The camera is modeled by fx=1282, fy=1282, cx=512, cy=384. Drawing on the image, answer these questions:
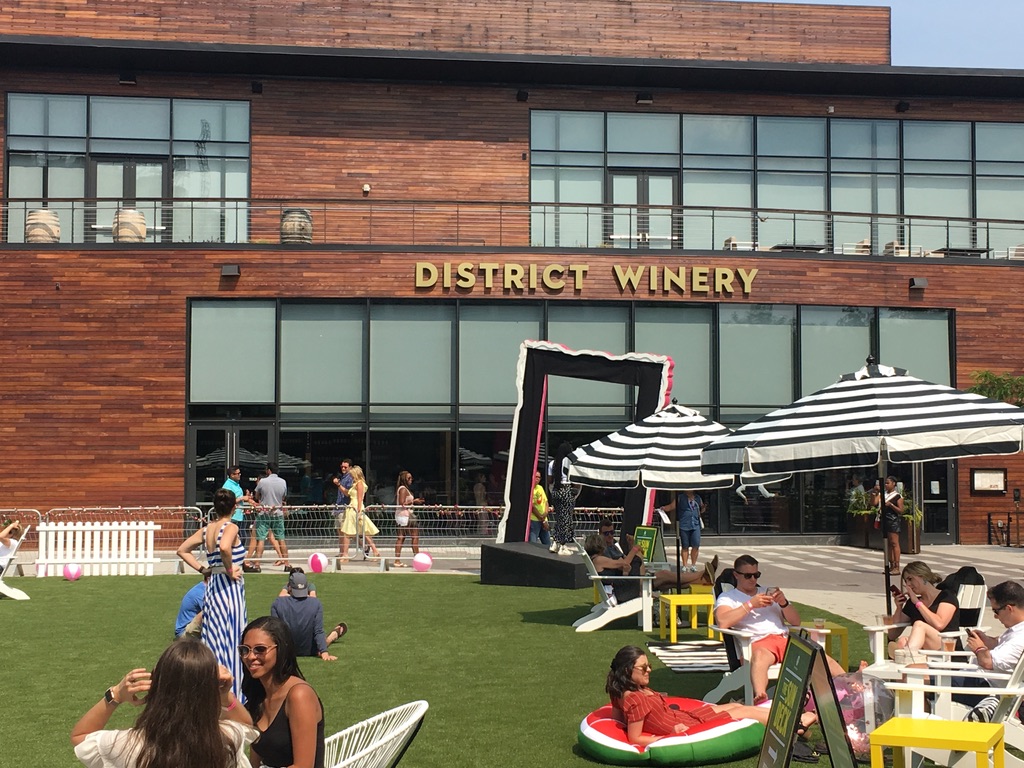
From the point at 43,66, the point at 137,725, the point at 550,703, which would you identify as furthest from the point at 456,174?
the point at 137,725

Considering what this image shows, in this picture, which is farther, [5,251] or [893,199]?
[893,199]

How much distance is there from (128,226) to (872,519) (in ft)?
53.4

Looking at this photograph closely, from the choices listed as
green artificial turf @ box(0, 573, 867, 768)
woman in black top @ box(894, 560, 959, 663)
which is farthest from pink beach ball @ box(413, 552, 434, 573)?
woman in black top @ box(894, 560, 959, 663)

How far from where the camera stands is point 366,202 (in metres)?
27.3

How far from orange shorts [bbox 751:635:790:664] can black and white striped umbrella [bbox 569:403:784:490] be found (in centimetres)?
508

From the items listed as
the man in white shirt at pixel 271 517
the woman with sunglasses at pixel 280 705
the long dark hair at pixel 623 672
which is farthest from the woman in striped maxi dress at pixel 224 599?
the man in white shirt at pixel 271 517

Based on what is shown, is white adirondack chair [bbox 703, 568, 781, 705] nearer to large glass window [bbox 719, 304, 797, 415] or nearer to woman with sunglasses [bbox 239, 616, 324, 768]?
woman with sunglasses [bbox 239, 616, 324, 768]

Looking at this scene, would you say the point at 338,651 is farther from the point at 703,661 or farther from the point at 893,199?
the point at 893,199

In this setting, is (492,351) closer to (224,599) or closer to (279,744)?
(224,599)

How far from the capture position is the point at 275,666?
5.55 meters

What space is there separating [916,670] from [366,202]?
21291mm

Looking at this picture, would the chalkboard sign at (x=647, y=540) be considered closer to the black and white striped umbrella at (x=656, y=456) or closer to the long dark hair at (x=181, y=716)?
the black and white striped umbrella at (x=656, y=456)

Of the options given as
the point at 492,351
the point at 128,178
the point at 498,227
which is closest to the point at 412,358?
the point at 492,351

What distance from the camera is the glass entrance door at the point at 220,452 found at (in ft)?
85.5
